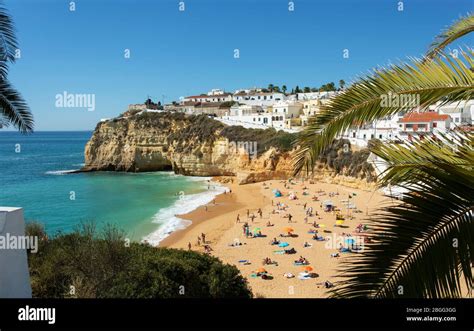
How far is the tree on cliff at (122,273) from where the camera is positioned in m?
8.49

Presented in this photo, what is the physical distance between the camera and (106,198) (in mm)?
39500

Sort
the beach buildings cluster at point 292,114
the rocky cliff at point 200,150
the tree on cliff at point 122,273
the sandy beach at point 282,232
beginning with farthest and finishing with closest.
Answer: the rocky cliff at point 200,150
the beach buildings cluster at point 292,114
the sandy beach at point 282,232
the tree on cliff at point 122,273

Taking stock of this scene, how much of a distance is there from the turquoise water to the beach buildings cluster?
1325 centimetres

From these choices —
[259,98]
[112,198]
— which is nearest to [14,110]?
[112,198]

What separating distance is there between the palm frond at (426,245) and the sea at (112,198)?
1998 centimetres

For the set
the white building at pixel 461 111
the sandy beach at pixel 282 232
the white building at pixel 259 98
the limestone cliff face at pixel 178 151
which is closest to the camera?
the white building at pixel 461 111

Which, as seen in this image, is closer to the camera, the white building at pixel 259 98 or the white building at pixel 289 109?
the white building at pixel 289 109

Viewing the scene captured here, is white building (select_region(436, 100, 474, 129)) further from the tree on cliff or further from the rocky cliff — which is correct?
the rocky cliff

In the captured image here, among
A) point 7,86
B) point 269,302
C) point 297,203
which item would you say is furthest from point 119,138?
point 269,302

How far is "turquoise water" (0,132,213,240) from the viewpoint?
2980cm

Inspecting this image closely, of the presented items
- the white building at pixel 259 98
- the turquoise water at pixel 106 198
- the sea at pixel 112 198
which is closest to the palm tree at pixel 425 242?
the sea at pixel 112 198

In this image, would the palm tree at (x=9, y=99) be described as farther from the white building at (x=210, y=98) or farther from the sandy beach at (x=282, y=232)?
the white building at (x=210, y=98)

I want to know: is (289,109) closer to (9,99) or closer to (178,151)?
(178,151)

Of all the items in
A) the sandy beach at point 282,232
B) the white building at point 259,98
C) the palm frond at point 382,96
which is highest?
the white building at point 259,98
